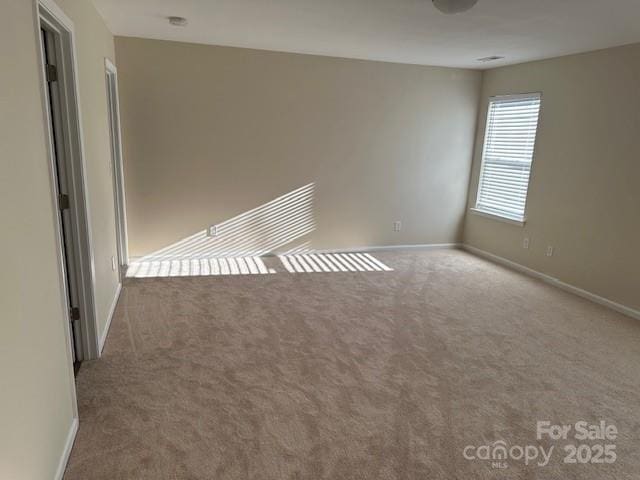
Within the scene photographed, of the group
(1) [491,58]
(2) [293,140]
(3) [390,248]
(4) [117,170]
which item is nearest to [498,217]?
(3) [390,248]

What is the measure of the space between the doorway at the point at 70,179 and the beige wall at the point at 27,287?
41 cm

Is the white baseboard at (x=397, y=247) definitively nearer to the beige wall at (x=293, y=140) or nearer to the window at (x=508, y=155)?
the beige wall at (x=293, y=140)

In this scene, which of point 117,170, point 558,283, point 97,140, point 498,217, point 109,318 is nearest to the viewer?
point 97,140

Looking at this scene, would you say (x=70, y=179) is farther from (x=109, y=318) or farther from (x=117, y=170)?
(x=117, y=170)

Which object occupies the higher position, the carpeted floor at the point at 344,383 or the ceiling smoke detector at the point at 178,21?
the ceiling smoke detector at the point at 178,21

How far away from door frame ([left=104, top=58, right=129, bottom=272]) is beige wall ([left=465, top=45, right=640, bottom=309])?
4439 mm

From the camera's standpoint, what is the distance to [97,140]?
10.3 feet

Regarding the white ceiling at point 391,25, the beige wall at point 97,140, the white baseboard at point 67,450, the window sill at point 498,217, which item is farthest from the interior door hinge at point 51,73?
the window sill at point 498,217

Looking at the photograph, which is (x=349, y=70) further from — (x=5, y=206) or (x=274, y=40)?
(x=5, y=206)

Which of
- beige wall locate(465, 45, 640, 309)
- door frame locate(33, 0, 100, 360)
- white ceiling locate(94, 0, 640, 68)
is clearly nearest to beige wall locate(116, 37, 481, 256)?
white ceiling locate(94, 0, 640, 68)

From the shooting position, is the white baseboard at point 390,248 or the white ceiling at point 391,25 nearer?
the white ceiling at point 391,25

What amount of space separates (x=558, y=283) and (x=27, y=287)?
15.6ft

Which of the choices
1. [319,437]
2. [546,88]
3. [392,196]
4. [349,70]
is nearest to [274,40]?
[349,70]

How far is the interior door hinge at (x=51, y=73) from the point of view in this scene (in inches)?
91.6
